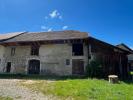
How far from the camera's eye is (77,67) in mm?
20719

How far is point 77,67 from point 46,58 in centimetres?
455

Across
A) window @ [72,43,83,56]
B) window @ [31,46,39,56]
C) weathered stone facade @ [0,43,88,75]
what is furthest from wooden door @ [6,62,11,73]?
window @ [72,43,83,56]

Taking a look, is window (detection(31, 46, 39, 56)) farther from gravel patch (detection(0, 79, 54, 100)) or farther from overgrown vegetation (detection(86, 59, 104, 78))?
gravel patch (detection(0, 79, 54, 100))

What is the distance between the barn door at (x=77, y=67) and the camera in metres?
20.5

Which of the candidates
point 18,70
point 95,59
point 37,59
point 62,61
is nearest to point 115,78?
point 95,59

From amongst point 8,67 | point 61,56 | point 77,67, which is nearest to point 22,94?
point 77,67

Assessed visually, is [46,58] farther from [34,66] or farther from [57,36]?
[57,36]

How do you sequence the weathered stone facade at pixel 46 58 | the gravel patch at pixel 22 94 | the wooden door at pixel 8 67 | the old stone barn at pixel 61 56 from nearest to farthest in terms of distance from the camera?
the gravel patch at pixel 22 94 < the old stone barn at pixel 61 56 < the weathered stone facade at pixel 46 58 < the wooden door at pixel 8 67

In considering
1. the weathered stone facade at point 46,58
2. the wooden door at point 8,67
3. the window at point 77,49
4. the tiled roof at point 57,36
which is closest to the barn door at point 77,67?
the weathered stone facade at point 46,58

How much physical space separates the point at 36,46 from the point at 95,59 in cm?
878

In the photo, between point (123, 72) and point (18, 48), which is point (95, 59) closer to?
point (123, 72)

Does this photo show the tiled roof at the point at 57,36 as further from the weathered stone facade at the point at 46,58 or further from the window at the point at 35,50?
the window at the point at 35,50

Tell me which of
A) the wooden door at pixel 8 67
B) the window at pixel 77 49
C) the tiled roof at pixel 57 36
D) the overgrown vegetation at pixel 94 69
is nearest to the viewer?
the overgrown vegetation at pixel 94 69

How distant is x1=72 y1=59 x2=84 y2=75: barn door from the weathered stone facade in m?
0.40
